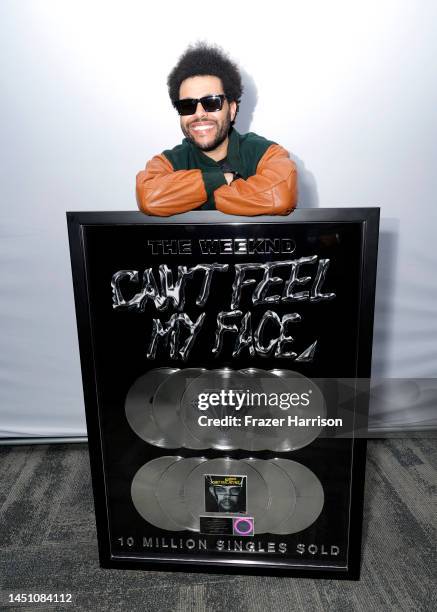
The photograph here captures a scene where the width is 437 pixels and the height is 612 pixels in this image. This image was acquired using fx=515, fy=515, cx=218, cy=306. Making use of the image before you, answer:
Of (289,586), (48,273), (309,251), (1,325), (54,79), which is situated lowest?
(289,586)

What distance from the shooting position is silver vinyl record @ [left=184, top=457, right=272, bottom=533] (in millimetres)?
1528

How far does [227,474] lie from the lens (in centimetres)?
154

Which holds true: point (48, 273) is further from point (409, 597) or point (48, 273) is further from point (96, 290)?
point (409, 597)

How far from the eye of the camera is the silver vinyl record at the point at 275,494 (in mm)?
1522

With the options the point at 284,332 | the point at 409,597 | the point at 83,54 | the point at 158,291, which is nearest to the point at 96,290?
the point at 158,291

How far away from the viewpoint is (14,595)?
156cm

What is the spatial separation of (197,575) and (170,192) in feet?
3.89

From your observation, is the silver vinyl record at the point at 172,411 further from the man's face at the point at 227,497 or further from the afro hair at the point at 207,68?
the afro hair at the point at 207,68

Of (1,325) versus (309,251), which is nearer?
(309,251)

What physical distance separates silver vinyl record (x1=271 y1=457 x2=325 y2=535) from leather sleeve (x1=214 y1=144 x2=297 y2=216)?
734 mm

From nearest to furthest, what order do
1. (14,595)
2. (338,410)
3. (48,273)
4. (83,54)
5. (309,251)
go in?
(309,251), (338,410), (14,595), (83,54), (48,273)

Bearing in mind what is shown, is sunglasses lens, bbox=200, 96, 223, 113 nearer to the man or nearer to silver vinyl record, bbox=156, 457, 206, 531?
the man

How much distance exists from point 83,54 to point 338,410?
1.57 meters

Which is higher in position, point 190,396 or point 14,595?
point 190,396
